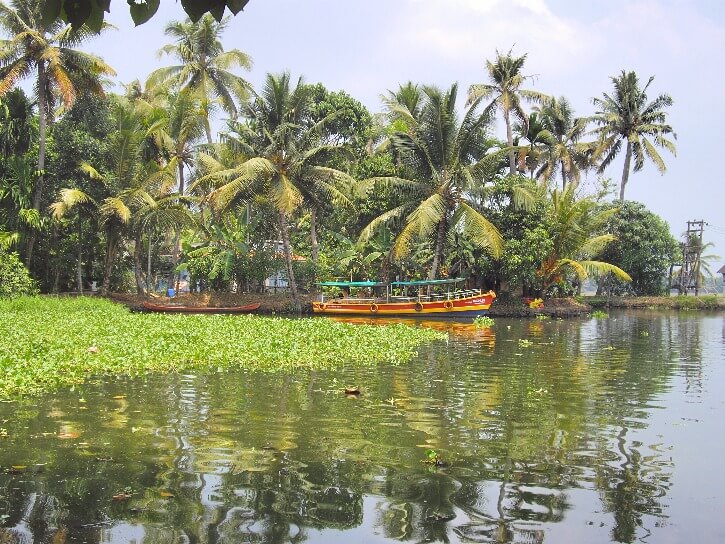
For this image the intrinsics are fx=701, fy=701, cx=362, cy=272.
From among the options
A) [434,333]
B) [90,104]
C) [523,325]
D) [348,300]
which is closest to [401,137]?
[348,300]

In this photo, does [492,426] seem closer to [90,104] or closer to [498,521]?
[498,521]

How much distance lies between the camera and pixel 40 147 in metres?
30.0

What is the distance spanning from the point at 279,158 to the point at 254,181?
5.80ft

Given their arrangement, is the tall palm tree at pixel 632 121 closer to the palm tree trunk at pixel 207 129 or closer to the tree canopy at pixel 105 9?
the palm tree trunk at pixel 207 129

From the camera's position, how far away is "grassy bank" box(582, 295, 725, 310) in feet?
146

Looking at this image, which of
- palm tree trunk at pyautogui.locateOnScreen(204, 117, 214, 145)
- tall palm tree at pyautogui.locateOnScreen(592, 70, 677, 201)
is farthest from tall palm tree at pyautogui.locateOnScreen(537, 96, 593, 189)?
palm tree trunk at pyautogui.locateOnScreen(204, 117, 214, 145)

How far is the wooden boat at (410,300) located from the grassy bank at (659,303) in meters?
15.3

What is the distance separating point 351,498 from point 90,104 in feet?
103

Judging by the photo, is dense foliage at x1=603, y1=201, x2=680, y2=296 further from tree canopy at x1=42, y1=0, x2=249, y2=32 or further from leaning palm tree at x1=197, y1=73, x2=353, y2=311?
tree canopy at x1=42, y1=0, x2=249, y2=32

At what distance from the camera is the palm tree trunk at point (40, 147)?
95.4 ft

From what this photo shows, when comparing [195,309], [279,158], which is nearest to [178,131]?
[279,158]

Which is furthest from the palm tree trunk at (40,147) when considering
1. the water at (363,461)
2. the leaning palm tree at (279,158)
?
the water at (363,461)

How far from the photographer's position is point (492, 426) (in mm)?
9109

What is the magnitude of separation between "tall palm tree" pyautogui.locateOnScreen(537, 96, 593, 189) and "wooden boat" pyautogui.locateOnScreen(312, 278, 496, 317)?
1555 cm
